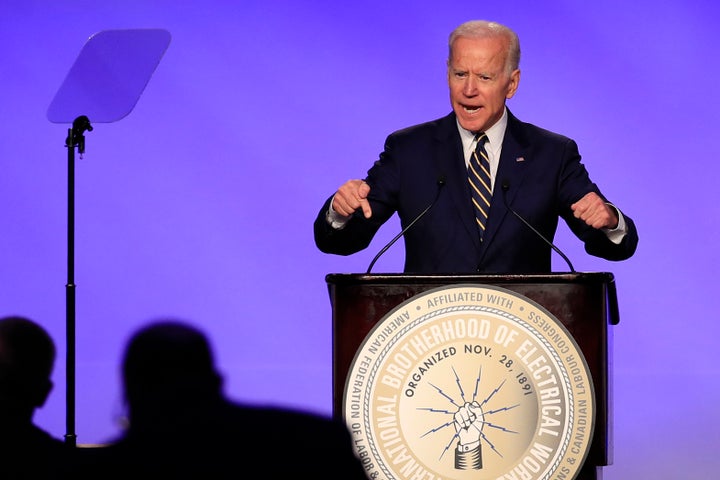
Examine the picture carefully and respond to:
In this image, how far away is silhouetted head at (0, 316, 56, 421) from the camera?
237 centimetres

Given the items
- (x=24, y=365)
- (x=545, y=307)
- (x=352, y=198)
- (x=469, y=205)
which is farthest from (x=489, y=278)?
(x=24, y=365)

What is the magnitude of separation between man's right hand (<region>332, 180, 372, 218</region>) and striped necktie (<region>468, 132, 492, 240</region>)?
0.32m

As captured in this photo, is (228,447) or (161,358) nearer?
(228,447)

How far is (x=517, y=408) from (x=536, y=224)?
662mm

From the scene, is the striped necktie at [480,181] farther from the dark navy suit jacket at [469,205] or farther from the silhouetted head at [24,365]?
the silhouetted head at [24,365]

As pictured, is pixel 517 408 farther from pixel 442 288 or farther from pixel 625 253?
pixel 625 253

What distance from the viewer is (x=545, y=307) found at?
196 centimetres

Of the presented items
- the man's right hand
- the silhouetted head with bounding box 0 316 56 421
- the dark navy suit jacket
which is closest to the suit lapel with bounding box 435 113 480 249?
the dark navy suit jacket

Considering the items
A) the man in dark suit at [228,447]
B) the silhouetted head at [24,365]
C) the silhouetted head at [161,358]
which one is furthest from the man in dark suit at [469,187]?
the man in dark suit at [228,447]

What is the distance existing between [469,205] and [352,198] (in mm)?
347

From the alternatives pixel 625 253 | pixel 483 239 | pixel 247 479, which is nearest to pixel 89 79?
pixel 483 239

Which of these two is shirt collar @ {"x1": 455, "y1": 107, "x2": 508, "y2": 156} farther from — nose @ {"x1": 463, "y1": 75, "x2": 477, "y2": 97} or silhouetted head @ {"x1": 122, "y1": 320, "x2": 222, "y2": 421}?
silhouetted head @ {"x1": 122, "y1": 320, "x2": 222, "y2": 421}

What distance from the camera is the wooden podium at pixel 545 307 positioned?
1947 millimetres

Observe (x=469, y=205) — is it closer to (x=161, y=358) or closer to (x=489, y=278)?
(x=489, y=278)
